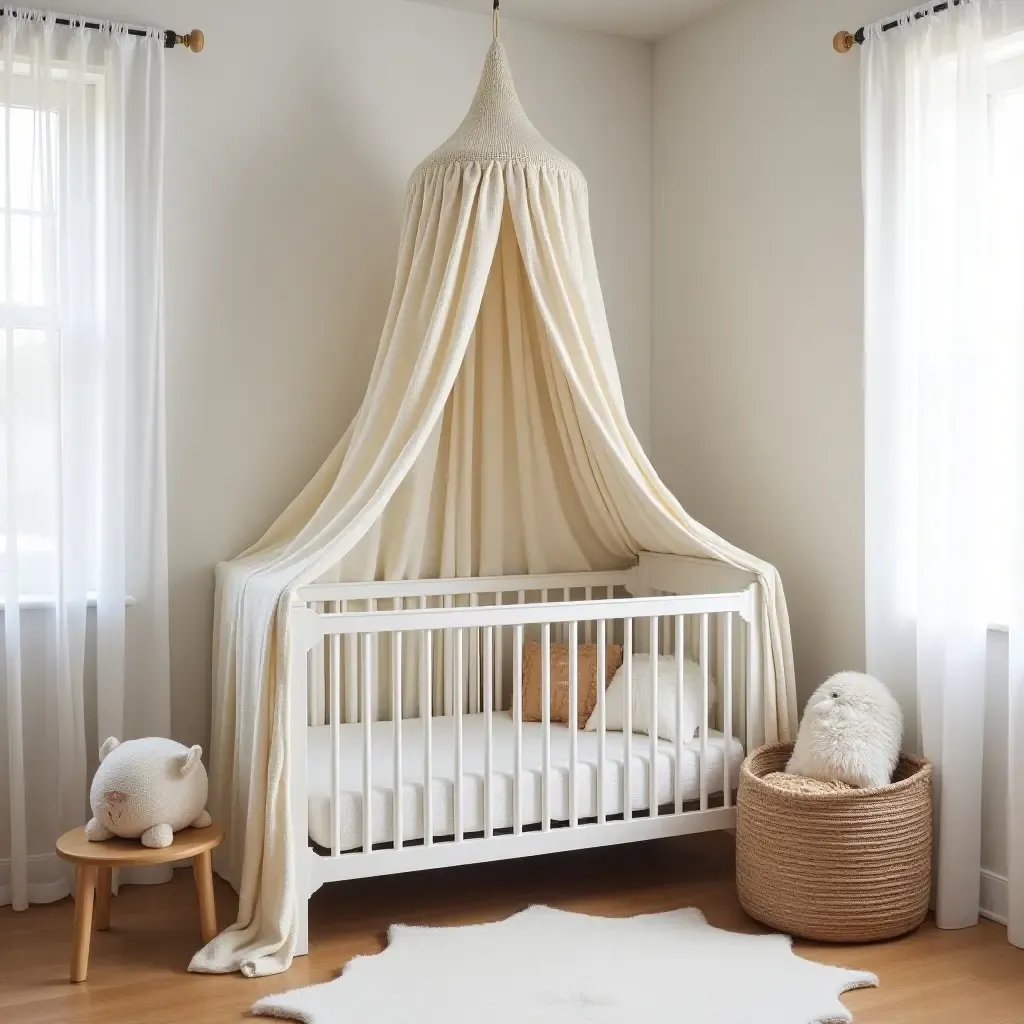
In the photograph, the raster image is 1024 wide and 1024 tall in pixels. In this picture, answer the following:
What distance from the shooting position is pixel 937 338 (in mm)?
3117

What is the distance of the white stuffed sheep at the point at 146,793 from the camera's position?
9.29 feet

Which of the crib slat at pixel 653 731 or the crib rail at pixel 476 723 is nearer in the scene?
the crib rail at pixel 476 723

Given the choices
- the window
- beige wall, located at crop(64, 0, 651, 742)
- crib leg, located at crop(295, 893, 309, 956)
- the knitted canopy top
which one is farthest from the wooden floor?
the knitted canopy top

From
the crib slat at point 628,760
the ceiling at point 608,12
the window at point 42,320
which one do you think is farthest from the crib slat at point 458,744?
the ceiling at point 608,12

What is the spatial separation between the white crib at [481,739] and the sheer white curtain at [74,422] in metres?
0.59

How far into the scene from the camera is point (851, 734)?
304 centimetres

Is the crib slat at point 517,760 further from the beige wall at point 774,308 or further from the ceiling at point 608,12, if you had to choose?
the ceiling at point 608,12

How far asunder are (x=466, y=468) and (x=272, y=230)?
97cm

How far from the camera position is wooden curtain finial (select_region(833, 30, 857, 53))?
3.32 m

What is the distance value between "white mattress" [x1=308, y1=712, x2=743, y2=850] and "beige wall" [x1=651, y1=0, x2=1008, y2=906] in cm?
64

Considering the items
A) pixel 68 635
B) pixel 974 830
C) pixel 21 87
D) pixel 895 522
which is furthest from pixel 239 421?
pixel 974 830

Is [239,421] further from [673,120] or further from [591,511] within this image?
[673,120]

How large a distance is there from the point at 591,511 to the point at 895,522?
1.02 metres

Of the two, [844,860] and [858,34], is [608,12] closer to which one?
[858,34]
